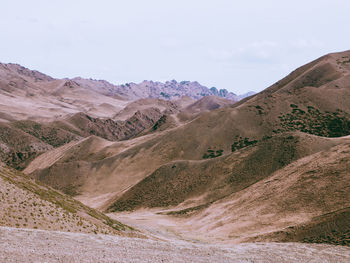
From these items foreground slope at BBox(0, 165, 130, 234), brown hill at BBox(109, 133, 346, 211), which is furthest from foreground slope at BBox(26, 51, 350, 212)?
foreground slope at BBox(0, 165, 130, 234)

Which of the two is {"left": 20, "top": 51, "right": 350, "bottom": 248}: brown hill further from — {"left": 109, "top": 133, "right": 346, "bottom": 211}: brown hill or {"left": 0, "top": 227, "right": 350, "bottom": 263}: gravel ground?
{"left": 0, "top": 227, "right": 350, "bottom": 263}: gravel ground

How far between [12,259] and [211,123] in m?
122

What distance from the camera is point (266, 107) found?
144 m

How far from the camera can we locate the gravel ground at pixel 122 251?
24.2 meters

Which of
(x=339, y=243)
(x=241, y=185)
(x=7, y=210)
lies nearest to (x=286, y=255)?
(x=339, y=243)

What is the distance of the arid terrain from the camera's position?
32031 millimetres

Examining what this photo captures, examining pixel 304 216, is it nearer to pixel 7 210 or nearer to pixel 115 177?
pixel 7 210

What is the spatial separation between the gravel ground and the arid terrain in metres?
0.09

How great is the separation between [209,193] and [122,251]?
58.6 m

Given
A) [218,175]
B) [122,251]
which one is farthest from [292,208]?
[122,251]

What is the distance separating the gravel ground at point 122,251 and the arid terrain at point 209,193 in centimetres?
9

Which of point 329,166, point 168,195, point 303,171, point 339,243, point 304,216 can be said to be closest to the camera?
point 339,243

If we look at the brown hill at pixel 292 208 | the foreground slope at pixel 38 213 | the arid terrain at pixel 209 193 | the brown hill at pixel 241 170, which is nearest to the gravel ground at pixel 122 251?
the arid terrain at pixel 209 193

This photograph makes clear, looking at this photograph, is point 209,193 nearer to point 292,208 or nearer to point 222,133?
point 292,208
